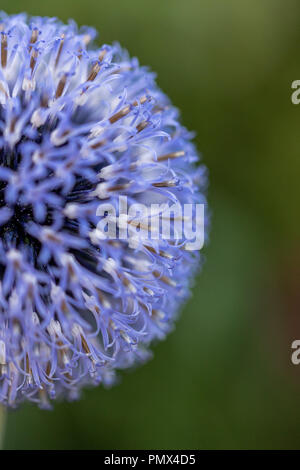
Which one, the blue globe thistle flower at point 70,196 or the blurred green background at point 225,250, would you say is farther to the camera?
the blurred green background at point 225,250

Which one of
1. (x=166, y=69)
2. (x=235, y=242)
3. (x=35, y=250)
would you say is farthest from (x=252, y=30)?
Result: (x=35, y=250)

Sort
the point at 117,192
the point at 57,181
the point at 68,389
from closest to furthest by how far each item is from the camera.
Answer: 1. the point at 57,181
2. the point at 117,192
3. the point at 68,389

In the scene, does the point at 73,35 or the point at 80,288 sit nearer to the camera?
the point at 80,288

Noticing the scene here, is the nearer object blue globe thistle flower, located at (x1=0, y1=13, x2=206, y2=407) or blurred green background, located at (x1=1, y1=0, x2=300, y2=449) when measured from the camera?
blue globe thistle flower, located at (x1=0, y1=13, x2=206, y2=407)

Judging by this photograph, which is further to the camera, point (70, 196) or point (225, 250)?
point (225, 250)

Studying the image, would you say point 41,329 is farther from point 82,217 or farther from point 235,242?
point 235,242
